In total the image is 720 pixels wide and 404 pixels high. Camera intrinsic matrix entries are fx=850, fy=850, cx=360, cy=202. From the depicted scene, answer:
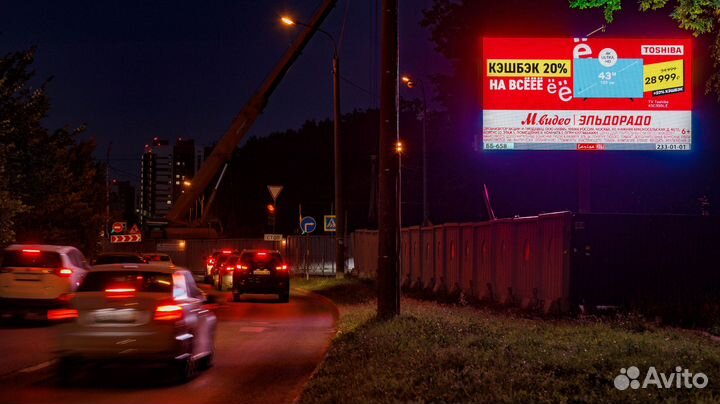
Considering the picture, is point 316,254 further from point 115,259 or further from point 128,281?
point 128,281

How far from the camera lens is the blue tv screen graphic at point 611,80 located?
24.8 meters

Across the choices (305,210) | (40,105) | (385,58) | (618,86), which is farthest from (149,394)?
(305,210)

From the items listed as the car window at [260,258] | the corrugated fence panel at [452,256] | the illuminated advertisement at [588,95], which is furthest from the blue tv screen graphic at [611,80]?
the car window at [260,258]

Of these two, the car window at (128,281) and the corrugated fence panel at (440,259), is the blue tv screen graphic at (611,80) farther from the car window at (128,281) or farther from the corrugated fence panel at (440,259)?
the car window at (128,281)

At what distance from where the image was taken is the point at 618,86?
81.4ft

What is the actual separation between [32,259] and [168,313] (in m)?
9.24

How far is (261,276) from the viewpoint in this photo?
1110 inches

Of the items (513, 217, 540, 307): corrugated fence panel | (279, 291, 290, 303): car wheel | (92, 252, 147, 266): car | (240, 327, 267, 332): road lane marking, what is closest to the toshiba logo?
(513, 217, 540, 307): corrugated fence panel

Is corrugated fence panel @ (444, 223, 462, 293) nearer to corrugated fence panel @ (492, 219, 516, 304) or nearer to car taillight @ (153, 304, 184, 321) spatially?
corrugated fence panel @ (492, 219, 516, 304)

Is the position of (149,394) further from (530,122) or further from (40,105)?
(40,105)

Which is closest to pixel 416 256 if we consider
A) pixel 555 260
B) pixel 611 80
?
pixel 611 80

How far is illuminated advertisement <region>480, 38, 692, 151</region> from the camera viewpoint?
24734 mm

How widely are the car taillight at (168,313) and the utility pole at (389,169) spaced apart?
5.77 m

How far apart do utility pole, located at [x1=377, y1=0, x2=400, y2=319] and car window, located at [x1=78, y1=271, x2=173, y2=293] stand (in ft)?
18.2
